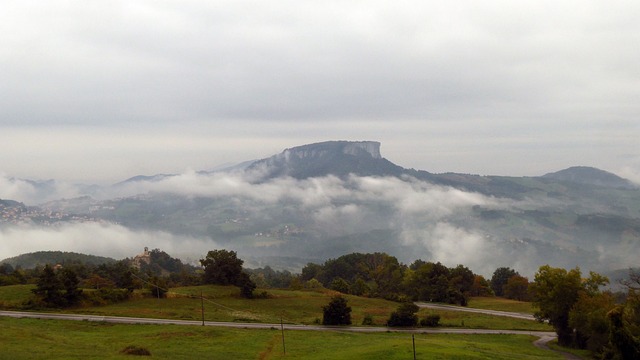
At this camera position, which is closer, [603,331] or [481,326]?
[603,331]

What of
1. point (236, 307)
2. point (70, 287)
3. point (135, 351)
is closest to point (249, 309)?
point (236, 307)

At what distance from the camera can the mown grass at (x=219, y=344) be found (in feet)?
144

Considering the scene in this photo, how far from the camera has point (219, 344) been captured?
178 ft

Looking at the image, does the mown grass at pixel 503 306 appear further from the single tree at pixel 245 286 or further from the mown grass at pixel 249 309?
the single tree at pixel 245 286

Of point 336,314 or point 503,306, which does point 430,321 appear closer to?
point 336,314

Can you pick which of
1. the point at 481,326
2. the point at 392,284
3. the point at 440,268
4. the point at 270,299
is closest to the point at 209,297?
the point at 270,299

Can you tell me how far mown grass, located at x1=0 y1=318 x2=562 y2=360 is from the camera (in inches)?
1733

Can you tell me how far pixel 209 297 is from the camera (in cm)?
9719

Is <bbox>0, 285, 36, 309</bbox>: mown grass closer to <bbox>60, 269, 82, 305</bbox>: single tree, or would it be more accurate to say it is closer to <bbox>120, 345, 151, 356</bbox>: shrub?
<bbox>60, 269, 82, 305</bbox>: single tree

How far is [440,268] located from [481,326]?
52663 millimetres

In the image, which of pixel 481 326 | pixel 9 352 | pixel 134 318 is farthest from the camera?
pixel 481 326

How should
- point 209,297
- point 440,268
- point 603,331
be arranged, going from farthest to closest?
point 440,268, point 209,297, point 603,331

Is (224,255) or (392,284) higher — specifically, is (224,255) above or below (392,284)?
above

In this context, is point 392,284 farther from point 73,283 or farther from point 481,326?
point 73,283
